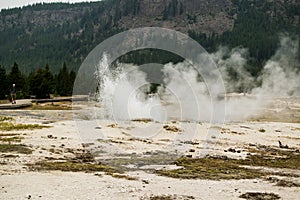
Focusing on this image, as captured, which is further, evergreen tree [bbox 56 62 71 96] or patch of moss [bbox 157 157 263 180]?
evergreen tree [bbox 56 62 71 96]

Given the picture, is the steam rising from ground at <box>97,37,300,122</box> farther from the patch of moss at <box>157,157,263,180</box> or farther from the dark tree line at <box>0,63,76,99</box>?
the patch of moss at <box>157,157,263,180</box>

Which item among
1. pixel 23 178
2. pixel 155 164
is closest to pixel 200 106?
pixel 155 164

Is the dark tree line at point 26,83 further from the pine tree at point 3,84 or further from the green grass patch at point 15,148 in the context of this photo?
the green grass patch at point 15,148

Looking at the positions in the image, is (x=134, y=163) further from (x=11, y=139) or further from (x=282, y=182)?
(x=11, y=139)

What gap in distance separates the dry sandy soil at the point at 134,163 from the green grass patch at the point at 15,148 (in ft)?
0.45

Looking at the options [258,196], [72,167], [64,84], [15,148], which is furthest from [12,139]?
[64,84]

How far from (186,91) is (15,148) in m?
80.5

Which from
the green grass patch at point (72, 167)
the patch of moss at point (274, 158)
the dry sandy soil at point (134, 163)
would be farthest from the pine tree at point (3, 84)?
the green grass patch at point (72, 167)

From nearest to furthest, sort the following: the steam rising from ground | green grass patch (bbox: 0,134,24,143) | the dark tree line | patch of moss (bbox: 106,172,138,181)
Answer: patch of moss (bbox: 106,172,138,181) → green grass patch (bbox: 0,134,24,143) → the steam rising from ground → the dark tree line

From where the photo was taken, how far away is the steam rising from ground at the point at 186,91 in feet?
242

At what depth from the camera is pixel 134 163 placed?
1136 inches

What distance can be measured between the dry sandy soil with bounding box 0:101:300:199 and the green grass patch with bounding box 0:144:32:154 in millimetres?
138

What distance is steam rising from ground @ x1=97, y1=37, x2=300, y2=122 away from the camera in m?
73.6

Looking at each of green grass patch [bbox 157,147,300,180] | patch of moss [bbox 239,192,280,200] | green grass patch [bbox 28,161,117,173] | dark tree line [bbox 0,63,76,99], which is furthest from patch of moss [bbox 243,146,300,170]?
dark tree line [bbox 0,63,76,99]
